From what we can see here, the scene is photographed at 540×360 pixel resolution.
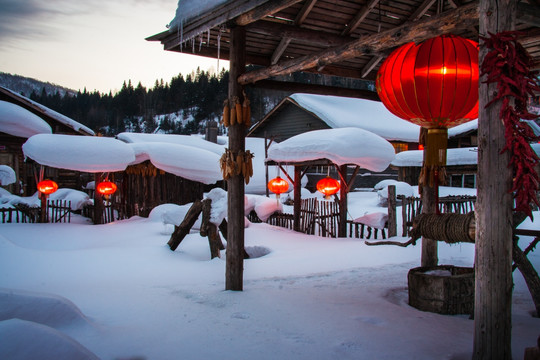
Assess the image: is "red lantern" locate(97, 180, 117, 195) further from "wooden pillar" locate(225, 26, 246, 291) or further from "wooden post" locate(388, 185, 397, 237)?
"wooden pillar" locate(225, 26, 246, 291)

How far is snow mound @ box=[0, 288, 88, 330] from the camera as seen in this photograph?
372 cm

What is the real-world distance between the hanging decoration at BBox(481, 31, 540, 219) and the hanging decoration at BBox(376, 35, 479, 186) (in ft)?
2.43

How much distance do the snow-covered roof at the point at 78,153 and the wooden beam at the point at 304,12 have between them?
9.49 meters

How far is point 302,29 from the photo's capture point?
6.36 m

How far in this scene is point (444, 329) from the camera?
14.3ft

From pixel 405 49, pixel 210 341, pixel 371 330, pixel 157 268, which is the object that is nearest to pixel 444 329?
pixel 371 330

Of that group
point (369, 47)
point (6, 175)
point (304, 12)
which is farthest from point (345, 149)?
point (6, 175)

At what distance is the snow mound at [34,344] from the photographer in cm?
260

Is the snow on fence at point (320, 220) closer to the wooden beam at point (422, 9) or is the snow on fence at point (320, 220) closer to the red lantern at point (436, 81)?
the wooden beam at point (422, 9)

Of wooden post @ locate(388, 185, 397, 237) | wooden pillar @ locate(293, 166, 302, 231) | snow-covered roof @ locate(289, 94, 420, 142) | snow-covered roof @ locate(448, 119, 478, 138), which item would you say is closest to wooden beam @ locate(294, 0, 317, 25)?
wooden post @ locate(388, 185, 397, 237)

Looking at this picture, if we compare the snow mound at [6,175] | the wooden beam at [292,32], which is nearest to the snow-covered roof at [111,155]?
the snow mound at [6,175]

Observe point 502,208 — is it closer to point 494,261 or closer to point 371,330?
point 494,261

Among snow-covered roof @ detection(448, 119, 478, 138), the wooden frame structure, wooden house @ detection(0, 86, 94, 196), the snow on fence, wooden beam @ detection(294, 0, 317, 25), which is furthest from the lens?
snow-covered roof @ detection(448, 119, 478, 138)

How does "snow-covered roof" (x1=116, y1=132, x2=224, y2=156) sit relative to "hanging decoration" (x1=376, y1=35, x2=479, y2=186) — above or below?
above
